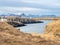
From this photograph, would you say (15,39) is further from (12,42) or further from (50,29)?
(50,29)

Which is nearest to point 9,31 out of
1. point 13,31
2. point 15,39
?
point 13,31

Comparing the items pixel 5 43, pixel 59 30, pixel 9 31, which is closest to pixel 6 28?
pixel 9 31

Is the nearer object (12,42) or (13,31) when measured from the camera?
(12,42)

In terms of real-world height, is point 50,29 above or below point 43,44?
below

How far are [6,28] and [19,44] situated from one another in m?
4.83

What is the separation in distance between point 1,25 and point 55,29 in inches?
645

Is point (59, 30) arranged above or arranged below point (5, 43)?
below

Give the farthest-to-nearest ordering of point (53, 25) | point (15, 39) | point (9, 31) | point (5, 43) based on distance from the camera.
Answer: point (53, 25) → point (9, 31) → point (15, 39) → point (5, 43)

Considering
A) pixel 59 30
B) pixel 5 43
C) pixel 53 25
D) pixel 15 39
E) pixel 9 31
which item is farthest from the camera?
pixel 53 25

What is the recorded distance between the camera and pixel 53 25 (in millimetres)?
37812

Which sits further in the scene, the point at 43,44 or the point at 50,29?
the point at 50,29

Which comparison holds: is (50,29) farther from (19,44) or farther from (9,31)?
(19,44)

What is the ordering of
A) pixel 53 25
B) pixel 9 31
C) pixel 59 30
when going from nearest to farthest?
1. pixel 9 31
2. pixel 59 30
3. pixel 53 25

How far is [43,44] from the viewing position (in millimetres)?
17469
